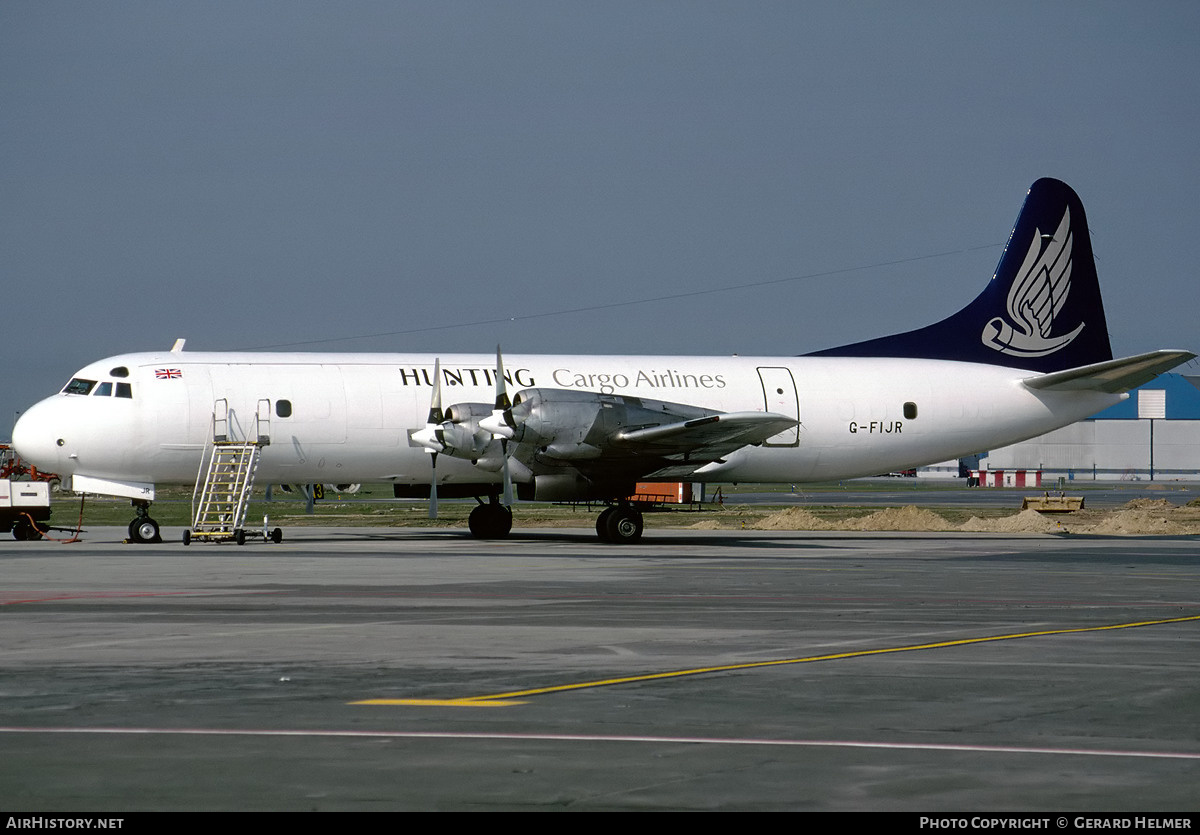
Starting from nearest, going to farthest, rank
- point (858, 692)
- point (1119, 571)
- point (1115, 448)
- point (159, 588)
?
point (858, 692) < point (159, 588) < point (1119, 571) < point (1115, 448)

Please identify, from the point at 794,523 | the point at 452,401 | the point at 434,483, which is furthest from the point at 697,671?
the point at 794,523

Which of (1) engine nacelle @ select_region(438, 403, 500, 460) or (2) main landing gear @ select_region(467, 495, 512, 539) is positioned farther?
(2) main landing gear @ select_region(467, 495, 512, 539)

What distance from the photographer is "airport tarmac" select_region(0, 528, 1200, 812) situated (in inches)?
269

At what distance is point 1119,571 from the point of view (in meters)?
24.1

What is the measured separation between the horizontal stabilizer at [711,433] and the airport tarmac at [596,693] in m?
8.98

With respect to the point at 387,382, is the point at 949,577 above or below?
below

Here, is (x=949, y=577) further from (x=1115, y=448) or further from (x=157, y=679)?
(x=1115, y=448)

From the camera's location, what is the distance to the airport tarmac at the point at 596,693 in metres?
6.84

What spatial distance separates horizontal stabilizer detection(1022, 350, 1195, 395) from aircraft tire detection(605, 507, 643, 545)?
493 inches

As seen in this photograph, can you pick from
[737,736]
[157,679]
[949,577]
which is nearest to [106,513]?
[949,577]

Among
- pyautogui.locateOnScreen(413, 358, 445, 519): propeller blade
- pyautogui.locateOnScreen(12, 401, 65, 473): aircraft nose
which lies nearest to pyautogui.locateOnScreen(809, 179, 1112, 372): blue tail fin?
pyautogui.locateOnScreen(413, 358, 445, 519): propeller blade

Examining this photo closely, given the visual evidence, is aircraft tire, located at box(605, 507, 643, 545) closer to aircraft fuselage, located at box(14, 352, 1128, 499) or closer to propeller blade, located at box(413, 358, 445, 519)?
aircraft fuselage, located at box(14, 352, 1128, 499)

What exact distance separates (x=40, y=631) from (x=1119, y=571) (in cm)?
1840

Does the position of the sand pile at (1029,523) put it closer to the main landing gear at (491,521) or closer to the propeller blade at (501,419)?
the main landing gear at (491,521)
